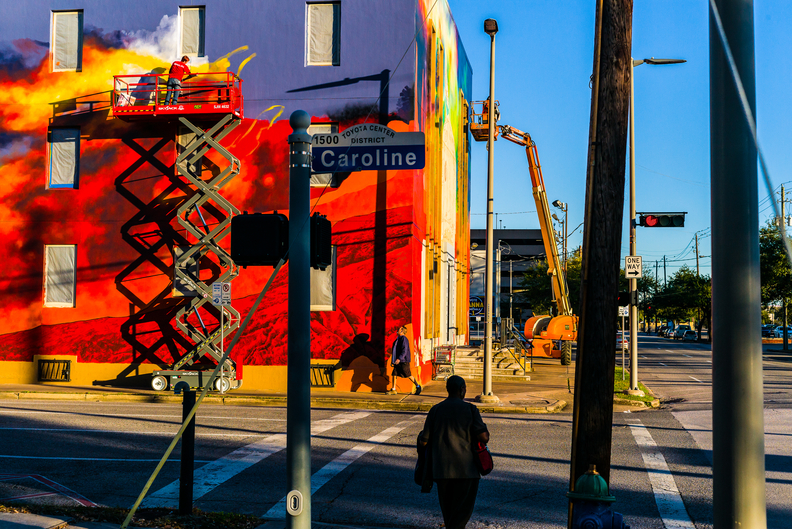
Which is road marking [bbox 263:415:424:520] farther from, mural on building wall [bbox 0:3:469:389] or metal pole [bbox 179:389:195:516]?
mural on building wall [bbox 0:3:469:389]

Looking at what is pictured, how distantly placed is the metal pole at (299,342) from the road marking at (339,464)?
2.42 metres

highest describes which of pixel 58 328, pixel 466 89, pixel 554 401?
pixel 466 89

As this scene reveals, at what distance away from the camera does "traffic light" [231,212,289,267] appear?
5641 millimetres

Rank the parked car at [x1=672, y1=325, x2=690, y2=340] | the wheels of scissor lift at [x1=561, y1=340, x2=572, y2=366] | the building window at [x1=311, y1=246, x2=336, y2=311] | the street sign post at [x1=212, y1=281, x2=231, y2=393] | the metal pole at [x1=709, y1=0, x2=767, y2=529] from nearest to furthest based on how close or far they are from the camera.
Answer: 1. the metal pole at [x1=709, y1=0, x2=767, y2=529]
2. the street sign post at [x1=212, y1=281, x2=231, y2=393]
3. the building window at [x1=311, y1=246, x2=336, y2=311]
4. the wheels of scissor lift at [x1=561, y1=340, x2=572, y2=366]
5. the parked car at [x1=672, y1=325, x2=690, y2=340]

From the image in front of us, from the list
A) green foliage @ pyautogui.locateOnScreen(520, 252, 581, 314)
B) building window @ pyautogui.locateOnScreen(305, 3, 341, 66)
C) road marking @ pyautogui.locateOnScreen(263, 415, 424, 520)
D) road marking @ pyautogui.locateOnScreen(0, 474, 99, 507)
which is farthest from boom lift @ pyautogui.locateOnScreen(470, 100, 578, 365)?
green foliage @ pyautogui.locateOnScreen(520, 252, 581, 314)

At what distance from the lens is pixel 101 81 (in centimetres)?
2202

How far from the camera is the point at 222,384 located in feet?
63.0

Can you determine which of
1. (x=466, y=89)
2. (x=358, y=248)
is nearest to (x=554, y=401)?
(x=358, y=248)

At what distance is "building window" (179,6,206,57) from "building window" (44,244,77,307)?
270 inches

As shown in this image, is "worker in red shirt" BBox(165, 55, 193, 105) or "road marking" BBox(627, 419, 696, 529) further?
"worker in red shirt" BBox(165, 55, 193, 105)

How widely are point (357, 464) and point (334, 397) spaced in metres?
8.43

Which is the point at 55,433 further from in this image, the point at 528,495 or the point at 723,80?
the point at 723,80

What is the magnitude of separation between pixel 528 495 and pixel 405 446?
3432 mm

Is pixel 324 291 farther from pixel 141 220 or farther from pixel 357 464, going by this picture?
pixel 357 464
